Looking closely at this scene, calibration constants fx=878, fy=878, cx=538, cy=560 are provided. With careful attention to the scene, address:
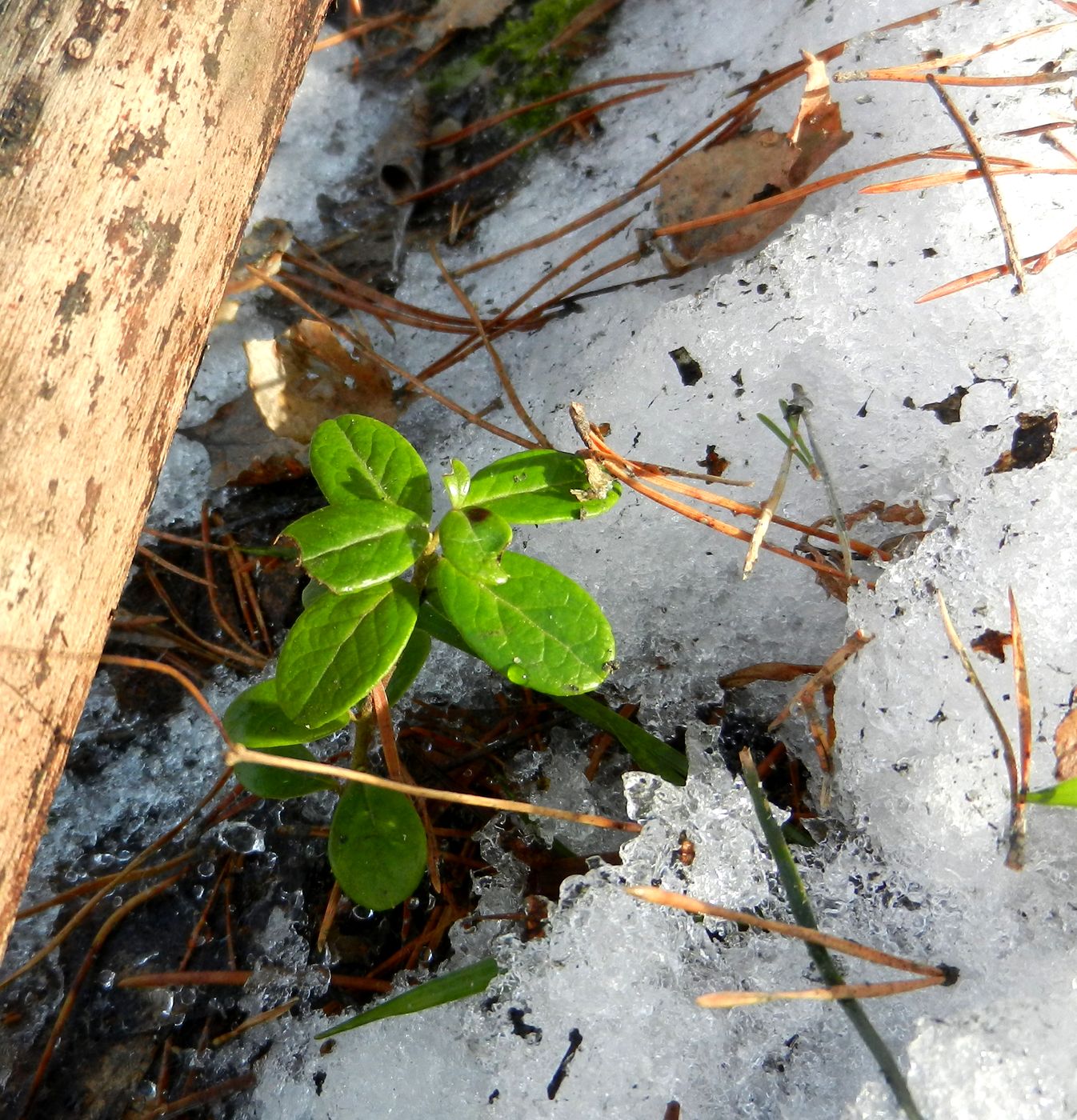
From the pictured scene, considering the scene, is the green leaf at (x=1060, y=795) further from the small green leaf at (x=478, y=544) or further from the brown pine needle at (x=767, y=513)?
the small green leaf at (x=478, y=544)

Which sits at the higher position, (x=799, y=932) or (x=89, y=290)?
(x=89, y=290)

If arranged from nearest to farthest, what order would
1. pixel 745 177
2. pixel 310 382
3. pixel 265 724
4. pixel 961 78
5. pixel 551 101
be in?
pixel 265 724, pixel 961 78, pixel 745 177, pixel 310 382, pixel 551 101

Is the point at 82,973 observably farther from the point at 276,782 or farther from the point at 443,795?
the point at 443,795

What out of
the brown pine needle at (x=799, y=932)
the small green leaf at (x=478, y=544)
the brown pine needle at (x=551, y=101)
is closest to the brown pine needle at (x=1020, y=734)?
the brown pine needle at (x=799, y=932)

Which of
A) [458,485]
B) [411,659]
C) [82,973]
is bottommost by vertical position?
[82,973]

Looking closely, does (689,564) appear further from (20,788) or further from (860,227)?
(20,788)

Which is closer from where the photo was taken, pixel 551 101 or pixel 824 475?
pixel 824 475

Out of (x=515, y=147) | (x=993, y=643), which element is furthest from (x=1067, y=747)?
(x=515, y=147)
